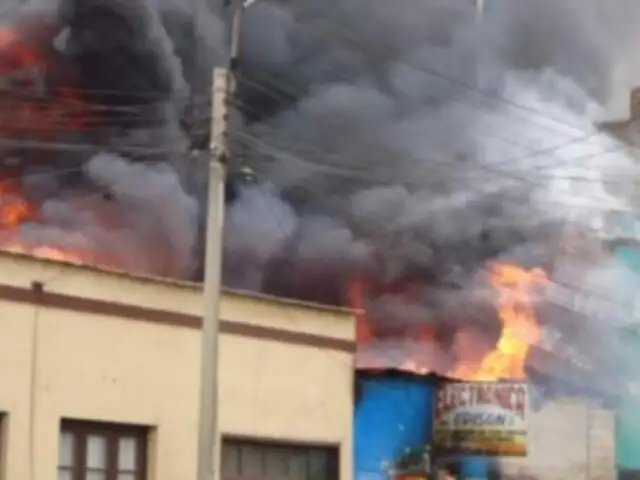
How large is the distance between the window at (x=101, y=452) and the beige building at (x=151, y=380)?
2 centimetres

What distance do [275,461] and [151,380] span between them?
126 inches

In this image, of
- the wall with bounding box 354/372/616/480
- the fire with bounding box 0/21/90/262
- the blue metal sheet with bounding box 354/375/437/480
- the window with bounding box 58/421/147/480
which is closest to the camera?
the window with bounding box 58/421/147/480

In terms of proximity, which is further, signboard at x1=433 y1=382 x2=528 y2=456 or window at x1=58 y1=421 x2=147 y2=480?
signboard at x1=433 y1=382 x2=528 y2=456

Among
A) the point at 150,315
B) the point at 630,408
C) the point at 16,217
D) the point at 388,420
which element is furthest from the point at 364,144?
the point at 150,315

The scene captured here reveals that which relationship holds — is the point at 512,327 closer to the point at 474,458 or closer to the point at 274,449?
the point at 474,458

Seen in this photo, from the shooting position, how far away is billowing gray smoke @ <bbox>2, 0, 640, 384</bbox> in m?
34.9

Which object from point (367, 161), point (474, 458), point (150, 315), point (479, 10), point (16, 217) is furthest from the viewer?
point (479, 10)

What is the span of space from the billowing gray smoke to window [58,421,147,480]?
43.4 feet

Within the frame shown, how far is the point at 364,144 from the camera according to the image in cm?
4122

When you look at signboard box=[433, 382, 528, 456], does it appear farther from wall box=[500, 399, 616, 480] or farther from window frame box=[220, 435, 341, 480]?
window frame box=[220, 435, 341, 480]

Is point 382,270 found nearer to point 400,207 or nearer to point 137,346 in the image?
point 400,207

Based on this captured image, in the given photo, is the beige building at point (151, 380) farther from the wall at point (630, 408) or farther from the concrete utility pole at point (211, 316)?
the wall at point (630, 408)

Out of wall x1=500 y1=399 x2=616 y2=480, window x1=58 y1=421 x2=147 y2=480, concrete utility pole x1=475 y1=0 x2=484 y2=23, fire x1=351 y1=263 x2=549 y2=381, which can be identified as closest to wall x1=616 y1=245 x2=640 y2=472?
fire x1=351 y1=263 x2=549 y2=381

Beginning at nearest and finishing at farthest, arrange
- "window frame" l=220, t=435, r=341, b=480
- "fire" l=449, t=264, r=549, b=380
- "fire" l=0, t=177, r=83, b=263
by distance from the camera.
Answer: "window frame" l=220, t=435, r=341, b=480
"fire" l=0, t=177, r=83, b=263
"fire" l=449, t=264, r=549, b=380
